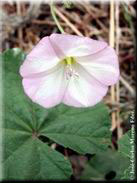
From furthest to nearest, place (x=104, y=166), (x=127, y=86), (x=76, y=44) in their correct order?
1. (x=127, y=86)
2. (x=104, y=166)
3. (x=76, y=44)

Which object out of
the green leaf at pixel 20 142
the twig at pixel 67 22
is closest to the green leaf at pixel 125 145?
the green leaf at pixel 20 142

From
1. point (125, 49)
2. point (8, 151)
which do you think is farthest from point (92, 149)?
point (125, 49)

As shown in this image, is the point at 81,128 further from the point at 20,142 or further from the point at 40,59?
the point at 40,59

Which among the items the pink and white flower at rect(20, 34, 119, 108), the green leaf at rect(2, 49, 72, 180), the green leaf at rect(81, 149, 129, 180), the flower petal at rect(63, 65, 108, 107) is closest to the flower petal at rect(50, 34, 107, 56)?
the pink and white flower at rect(20, 34, 119, 108)

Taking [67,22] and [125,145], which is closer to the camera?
[125,145]

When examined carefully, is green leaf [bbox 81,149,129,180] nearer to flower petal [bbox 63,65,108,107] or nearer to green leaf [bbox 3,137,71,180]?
green leaf [bbox 3,137,71,180]

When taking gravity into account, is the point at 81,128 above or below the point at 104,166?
above

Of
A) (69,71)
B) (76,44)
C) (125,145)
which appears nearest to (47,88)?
(69,71)
